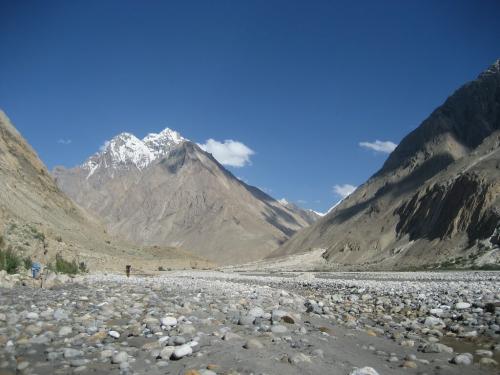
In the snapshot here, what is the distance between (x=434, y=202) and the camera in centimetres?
8375

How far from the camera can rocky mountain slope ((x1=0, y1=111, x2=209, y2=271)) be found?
29922 millimetres

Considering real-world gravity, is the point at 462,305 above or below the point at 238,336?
above

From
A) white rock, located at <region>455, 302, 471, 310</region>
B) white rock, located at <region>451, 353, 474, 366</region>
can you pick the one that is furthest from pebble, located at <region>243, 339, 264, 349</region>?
white rock, located at <region>455, 302, 471, 310</region>

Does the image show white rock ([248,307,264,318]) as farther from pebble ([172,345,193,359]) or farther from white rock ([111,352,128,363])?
white rock ([111,352,128,363])

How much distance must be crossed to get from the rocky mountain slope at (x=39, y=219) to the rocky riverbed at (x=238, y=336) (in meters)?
14.6

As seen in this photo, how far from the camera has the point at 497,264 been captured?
47375 millimetres

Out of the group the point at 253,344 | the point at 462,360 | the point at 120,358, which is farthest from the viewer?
the point at 253,344

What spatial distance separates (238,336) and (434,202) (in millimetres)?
80023

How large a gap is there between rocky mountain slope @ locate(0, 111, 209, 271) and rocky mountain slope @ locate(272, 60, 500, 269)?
37.0m

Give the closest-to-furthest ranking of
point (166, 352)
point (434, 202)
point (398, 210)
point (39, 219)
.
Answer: point (166, 352) < point (39, 219) < point (434, 202) < point (398, 210)

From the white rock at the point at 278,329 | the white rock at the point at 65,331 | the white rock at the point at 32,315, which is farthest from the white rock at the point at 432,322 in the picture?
the white rock at the point at 32,315

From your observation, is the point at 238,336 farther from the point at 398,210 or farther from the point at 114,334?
the point at 398,210

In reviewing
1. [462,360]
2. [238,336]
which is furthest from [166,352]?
[462,360]

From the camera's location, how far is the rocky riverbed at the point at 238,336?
816cm
